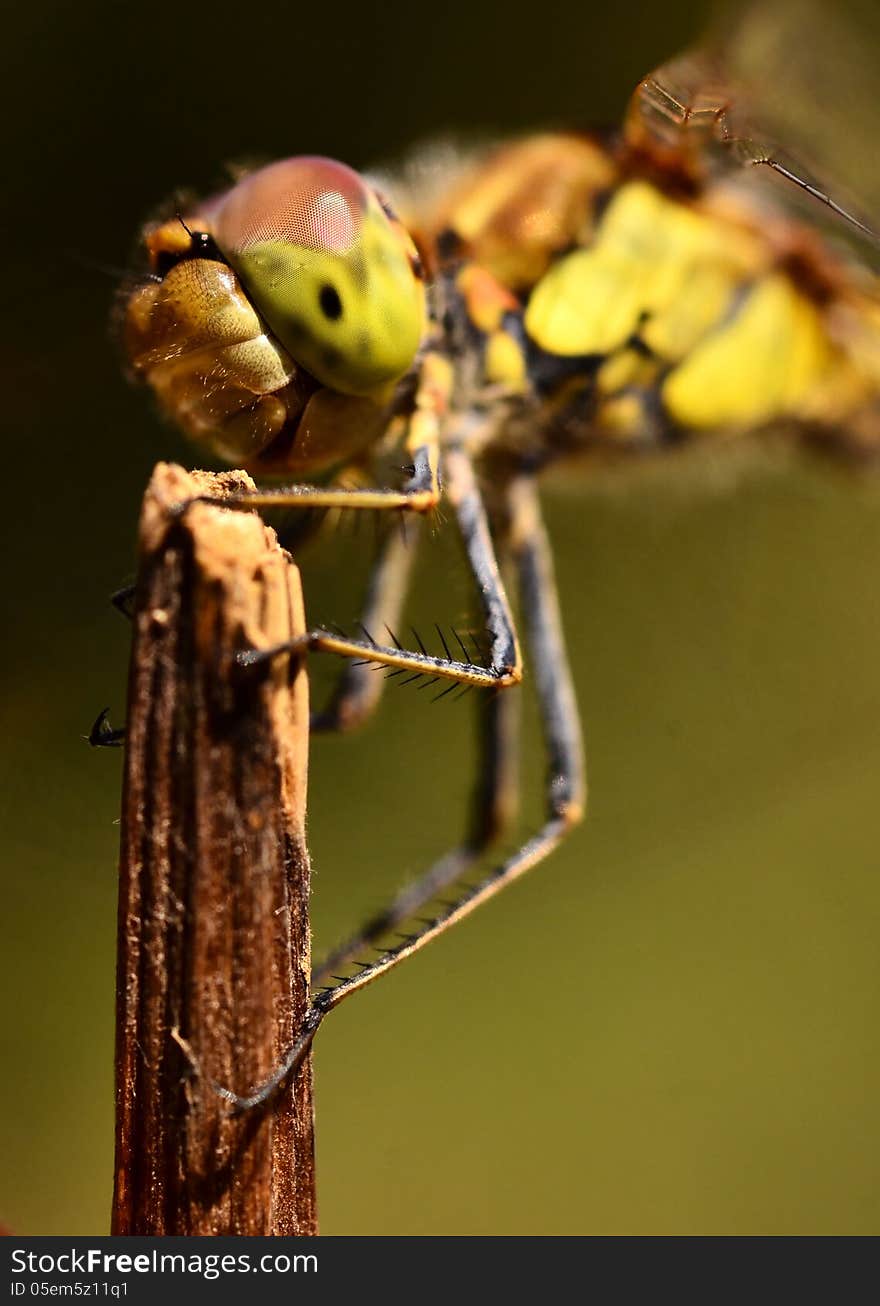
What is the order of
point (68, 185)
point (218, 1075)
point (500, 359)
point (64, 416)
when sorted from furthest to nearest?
1. point (68, 185)
2. point (64, 416)
3. point (500, 359)
4. point (218, 1075)

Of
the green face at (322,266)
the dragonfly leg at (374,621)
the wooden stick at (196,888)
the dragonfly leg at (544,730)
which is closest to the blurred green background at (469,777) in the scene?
the dragonfly leg at (374,621)

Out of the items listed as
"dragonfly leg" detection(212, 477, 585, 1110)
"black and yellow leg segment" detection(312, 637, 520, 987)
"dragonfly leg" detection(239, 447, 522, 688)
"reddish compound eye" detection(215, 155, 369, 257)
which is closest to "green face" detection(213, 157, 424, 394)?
"reddish compound eye" detection(215, 155, 369, 257)

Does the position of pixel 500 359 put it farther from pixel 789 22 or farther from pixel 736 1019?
pixel 736 1019

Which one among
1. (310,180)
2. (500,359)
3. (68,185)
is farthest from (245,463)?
(68,185)

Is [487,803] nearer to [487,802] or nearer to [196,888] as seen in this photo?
[487,802]

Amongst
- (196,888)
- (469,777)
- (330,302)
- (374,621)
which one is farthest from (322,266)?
(469,777)

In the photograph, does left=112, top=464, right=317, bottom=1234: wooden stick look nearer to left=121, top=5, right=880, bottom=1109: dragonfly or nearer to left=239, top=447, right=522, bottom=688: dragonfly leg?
left=239, top=447, right=522, bottom=688: dragonfly leg

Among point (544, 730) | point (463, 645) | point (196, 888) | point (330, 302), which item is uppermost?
point (330, 302)

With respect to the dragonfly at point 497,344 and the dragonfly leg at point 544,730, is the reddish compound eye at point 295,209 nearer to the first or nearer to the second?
the dragonfly at point 497,344
